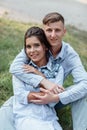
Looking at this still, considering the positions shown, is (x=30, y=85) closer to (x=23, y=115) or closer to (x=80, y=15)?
(x=23, y=115)

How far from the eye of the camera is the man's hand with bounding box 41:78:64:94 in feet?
12.5

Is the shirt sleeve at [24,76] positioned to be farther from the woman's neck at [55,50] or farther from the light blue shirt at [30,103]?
→ the woman's neck at [55,50]

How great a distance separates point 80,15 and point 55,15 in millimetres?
6440

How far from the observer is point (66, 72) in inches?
162

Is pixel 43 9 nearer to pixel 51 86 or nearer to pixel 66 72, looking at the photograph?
pixel 66 72

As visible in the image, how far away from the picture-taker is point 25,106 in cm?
386

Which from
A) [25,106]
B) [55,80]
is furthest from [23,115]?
[55,80]

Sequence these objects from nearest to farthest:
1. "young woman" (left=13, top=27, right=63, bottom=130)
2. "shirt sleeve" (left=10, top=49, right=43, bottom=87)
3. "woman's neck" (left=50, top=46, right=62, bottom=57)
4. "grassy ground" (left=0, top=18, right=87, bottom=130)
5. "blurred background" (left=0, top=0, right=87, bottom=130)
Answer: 1. "young woman" (left=13, top=27, right=63, bottom=130)
2. "shirt sleeve" (left=10, top=49, right=43, bottom=87)
3. "woman's neck" (left=50, top=46, right=62, bottom=57)
4. "grassy ground" (left=0, top=18, right=87, bottom=130)
5. "blurred background" (left=0, top=0, right=87, bottom=130)

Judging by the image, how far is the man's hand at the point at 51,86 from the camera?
3818 mm

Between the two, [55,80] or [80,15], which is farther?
[80,15]

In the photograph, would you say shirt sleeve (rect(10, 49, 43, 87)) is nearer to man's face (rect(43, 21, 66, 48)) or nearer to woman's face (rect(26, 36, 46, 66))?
woman's face (rect(26, 36, 46, 66))

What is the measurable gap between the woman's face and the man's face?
97 millimetres

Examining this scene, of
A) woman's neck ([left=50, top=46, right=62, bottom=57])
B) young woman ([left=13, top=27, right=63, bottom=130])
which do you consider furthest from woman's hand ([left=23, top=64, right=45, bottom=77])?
woman's neck ([left=50, top=46, right=62, bottom=57])

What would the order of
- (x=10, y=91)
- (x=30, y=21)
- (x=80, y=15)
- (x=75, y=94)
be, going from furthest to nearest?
(x=80, y=15) → (x=30, y=21) → (x=10, y=91) → (x=75, y=94)
